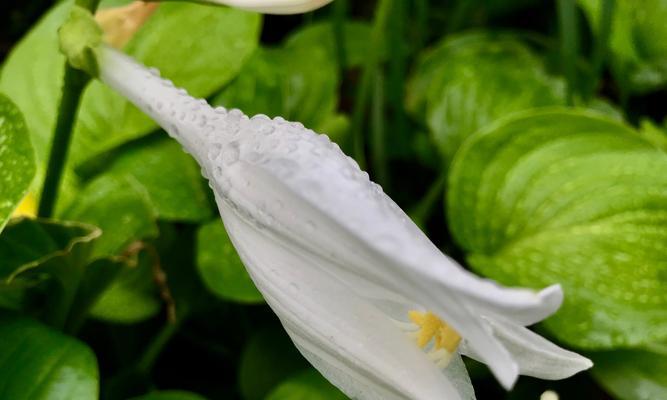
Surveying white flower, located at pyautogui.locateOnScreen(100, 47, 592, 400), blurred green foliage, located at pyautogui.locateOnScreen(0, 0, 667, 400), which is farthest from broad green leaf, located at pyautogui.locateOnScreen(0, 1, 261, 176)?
white flower, located at pyautogui.locateOnScreen(100, 47, 592, 400)

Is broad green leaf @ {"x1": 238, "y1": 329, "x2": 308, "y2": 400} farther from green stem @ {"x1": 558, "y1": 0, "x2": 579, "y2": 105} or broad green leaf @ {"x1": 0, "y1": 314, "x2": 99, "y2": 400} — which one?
green stem @ {"x1": 558, "y1": 0, "x2": 579, "y2": 105}

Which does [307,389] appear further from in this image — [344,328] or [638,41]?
[638,41]

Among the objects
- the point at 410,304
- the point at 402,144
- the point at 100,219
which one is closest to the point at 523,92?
the point at 402,144

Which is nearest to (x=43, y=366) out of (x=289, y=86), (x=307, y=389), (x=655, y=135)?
(x=307, y=389)

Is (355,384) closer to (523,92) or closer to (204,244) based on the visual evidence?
(204,244)

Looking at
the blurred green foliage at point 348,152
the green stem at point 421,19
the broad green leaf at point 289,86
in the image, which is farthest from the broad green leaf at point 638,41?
the broad green leaf at point 289,86
